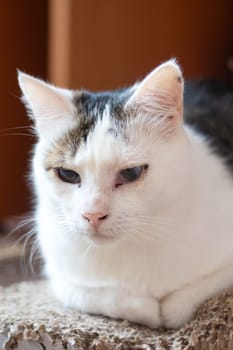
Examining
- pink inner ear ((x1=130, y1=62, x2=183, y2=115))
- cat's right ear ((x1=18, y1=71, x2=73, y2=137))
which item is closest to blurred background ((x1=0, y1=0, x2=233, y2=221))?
cat's right ear ((x1=18, y1=71, x2=73, y2=137))

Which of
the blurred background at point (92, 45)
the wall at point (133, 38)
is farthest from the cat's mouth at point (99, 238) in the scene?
the wall at point (133, 38)

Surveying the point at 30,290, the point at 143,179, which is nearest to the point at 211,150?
the point at 143,179

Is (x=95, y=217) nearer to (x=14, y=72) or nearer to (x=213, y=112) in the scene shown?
(x=213, y=112)

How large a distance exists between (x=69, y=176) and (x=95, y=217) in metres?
0.09

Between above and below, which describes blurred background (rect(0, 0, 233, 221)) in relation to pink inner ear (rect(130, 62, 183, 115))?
above

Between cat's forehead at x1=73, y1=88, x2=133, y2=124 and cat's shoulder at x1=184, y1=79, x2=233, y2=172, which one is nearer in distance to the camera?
cat's forehead at x1=73, y1=88, x2=133, y2=124

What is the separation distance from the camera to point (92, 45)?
5.33 ft

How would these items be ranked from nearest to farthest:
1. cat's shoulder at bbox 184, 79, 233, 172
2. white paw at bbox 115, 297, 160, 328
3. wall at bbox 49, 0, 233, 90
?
white paw at bbox 115, 297, 160, 328
cat's shoulder at bbox 184, 79, 233, 172
wall at bbox 49, 0, 233, 90

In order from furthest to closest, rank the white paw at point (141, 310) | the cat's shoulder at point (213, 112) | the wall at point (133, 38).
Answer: the wall at point (133, 38), the cat's shoulder at point (213, 112), the white paw at point (141, 310)

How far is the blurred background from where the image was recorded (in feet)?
5.28

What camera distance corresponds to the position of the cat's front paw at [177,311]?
1.05 metres

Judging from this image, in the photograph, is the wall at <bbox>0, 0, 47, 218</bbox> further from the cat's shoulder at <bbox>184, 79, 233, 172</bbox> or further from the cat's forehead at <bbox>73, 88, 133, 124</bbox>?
the cat's forehead at <bbox>73, 88, 133, 124</bbox>

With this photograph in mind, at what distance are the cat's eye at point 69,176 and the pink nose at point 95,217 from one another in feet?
0.22

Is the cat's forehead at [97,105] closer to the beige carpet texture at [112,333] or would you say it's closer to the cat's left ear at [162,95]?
the cat's left ear at [162,95]
